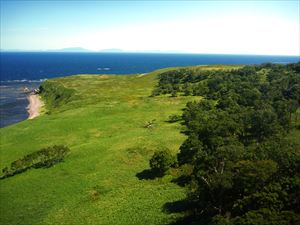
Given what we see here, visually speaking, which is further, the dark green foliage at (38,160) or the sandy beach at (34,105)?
the sandy beach at (34,105)

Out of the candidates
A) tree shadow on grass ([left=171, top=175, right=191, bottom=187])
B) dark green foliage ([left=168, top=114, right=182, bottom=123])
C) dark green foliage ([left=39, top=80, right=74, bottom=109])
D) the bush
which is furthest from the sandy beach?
tree shadow on grass ([left=171, top=175, right=191, bottom=187])

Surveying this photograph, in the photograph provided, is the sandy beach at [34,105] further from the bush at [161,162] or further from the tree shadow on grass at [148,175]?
the bush at [161,162]

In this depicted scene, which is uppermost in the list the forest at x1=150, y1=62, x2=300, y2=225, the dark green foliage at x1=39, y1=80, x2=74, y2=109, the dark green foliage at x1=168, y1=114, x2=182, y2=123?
the forest at x1=150, y1=62, x2=300, y2=225

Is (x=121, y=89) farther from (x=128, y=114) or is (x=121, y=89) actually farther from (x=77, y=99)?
(x=128, y=114)

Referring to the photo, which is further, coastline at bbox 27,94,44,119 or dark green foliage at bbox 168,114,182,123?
coastline at bbox 27,94,44,119

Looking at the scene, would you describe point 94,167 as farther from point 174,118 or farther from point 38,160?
point 174,118

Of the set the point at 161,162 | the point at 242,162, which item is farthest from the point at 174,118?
the point at 242,162

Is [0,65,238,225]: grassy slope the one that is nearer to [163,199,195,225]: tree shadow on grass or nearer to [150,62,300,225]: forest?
[163,199,195,225]: tree shadow on grass

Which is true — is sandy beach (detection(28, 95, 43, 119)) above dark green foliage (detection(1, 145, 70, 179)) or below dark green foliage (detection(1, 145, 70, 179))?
below

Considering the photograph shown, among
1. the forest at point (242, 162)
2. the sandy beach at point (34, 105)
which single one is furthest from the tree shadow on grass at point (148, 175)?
the sandy beach at point (34, 105)
